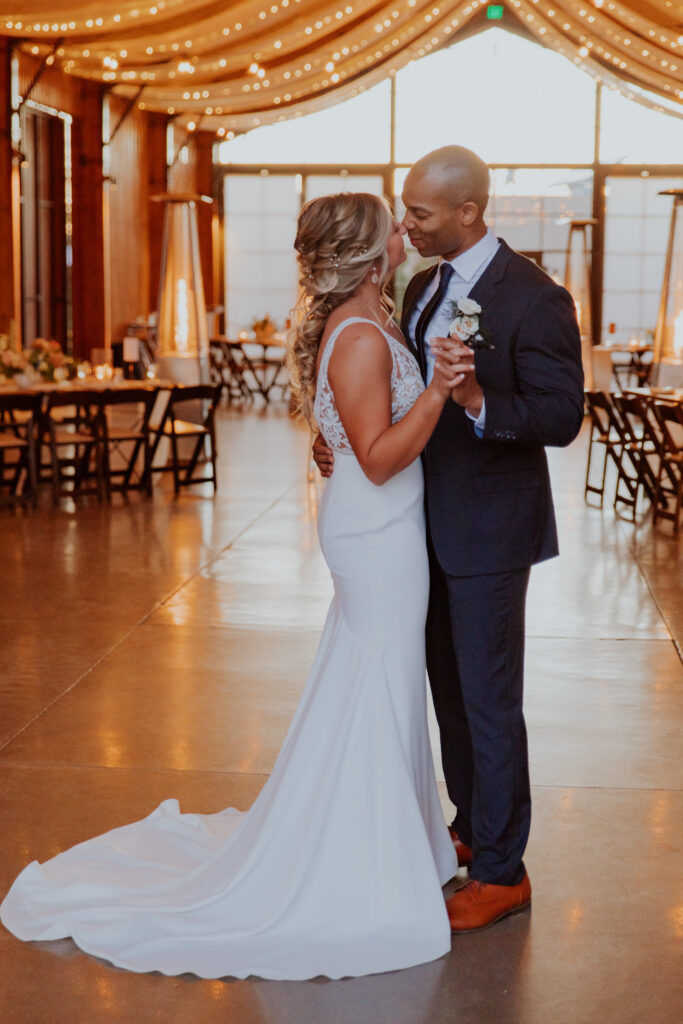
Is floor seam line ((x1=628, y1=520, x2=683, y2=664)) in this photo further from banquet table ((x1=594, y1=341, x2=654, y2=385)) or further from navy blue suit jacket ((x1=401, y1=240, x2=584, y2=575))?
banquet table ((x1=594, y1=341, x2=654, y2=385))

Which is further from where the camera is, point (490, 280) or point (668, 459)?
point (668, 459)

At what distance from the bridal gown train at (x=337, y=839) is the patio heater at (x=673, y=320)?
9.44 meters

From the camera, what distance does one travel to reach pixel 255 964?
8.25 feet

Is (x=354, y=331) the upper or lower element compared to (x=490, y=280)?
lower

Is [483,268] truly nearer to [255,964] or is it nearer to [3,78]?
[255,964]

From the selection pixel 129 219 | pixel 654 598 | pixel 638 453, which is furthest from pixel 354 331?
pixel 129 219

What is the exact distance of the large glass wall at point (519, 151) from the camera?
18.6 meters

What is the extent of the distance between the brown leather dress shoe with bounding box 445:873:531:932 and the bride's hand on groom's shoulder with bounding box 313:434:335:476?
0.96m

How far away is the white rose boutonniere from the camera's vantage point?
2293mm

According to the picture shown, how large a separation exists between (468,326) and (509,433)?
299 millimetres

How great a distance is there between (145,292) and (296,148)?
4.11 meters

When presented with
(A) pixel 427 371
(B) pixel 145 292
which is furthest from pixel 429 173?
(B) pixel 145 292

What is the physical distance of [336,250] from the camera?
2508 mm

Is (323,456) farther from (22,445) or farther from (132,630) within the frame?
(22,445)
